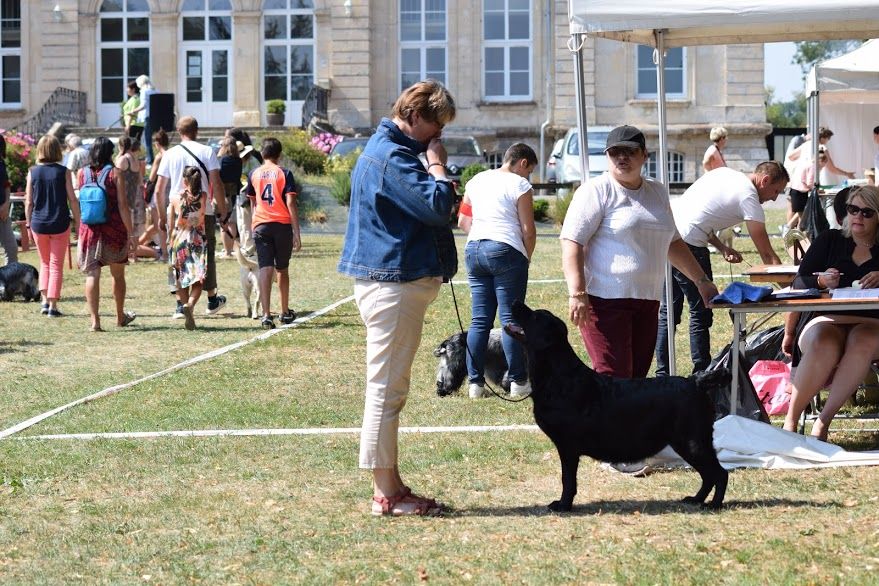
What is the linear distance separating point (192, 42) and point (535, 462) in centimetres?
3594

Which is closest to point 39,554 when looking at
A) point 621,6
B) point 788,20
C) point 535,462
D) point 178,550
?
point 178,550

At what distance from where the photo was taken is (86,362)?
38.4ft

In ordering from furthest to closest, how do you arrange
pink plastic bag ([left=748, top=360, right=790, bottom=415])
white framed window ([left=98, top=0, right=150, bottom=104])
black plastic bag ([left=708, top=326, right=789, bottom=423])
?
white framed window ([left=98, top=0, right=150, bottom=104]) < pink plastic bag ([left=748, top=360, right=790, bottom=415]) < black plastic bag ([left=708, top=326, right=789, bottom=423])

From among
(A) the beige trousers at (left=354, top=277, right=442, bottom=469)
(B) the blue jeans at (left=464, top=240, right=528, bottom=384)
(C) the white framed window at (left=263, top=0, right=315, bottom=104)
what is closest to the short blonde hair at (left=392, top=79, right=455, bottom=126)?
(A) the beige trousers at (left=354, top=277, right=442, bottom=469)

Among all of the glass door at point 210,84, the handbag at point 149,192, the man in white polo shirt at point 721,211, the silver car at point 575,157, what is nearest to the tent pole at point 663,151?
the man in white polo shirt at point 721,211

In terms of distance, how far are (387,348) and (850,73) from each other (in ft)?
43.2

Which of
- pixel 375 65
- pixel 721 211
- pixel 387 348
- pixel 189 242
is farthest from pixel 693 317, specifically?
pixel 375 65

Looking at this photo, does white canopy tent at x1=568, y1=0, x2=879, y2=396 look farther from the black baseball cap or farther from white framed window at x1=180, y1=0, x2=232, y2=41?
white framed window at x1=180, y1=0, x2=232, y2=41

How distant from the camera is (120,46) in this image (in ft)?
138

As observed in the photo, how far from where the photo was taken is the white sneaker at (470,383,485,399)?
9781 millimetres

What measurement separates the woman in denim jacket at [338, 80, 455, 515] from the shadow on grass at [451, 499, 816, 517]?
357 millimetres

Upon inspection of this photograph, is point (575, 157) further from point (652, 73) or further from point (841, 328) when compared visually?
point (841, 328)

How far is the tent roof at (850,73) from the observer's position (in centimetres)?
1764

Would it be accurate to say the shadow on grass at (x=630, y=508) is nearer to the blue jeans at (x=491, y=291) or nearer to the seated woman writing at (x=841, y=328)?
the seated woman writing at (x=841, y=328)
